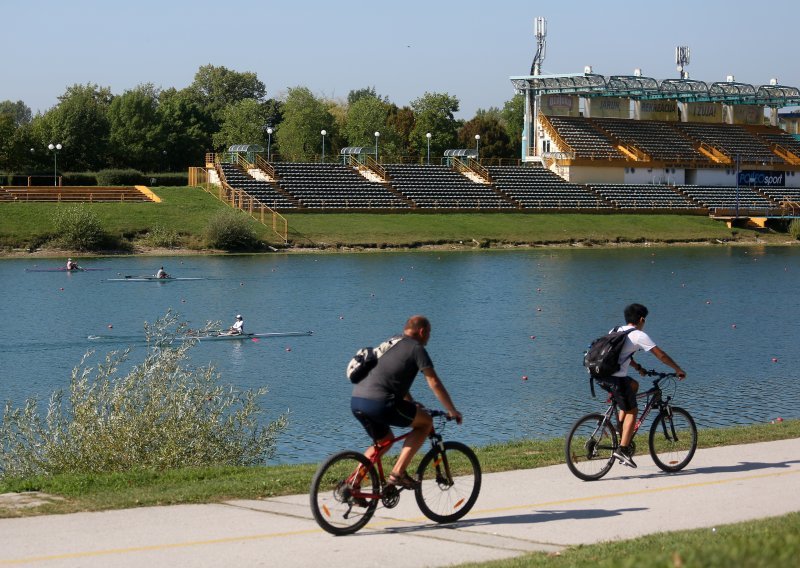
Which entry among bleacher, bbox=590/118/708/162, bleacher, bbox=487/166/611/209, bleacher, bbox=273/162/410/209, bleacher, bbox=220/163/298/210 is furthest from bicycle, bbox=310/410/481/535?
bleacher, bbox=590/118/708/162

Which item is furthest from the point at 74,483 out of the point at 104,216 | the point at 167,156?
the point at 167,156

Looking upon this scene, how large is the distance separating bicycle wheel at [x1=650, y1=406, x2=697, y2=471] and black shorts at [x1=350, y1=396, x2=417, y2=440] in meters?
4.65

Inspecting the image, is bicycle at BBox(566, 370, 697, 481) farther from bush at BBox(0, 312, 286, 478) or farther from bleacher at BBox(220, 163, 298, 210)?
bleacher at BBox(220, 163, 298, 210)

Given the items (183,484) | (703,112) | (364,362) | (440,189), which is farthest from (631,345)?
(703,112)

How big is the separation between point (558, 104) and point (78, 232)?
55.6 m

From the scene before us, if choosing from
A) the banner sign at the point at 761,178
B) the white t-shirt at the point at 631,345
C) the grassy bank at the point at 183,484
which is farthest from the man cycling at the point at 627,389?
the banner sign at the point at 761,178

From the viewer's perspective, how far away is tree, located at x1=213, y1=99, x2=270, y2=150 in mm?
136625

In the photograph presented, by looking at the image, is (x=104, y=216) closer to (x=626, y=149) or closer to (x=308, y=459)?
(x=626, y=149)

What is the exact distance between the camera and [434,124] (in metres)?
152

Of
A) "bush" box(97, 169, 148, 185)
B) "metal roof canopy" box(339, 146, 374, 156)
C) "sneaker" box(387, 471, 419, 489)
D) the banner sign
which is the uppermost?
"metal roof canopy" box(339, 146, 374, 156)

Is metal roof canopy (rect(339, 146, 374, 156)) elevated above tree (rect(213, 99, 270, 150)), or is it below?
below

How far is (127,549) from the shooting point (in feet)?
34.0

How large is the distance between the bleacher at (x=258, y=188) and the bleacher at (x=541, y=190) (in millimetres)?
21195

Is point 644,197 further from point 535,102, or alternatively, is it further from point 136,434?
point 136,434
